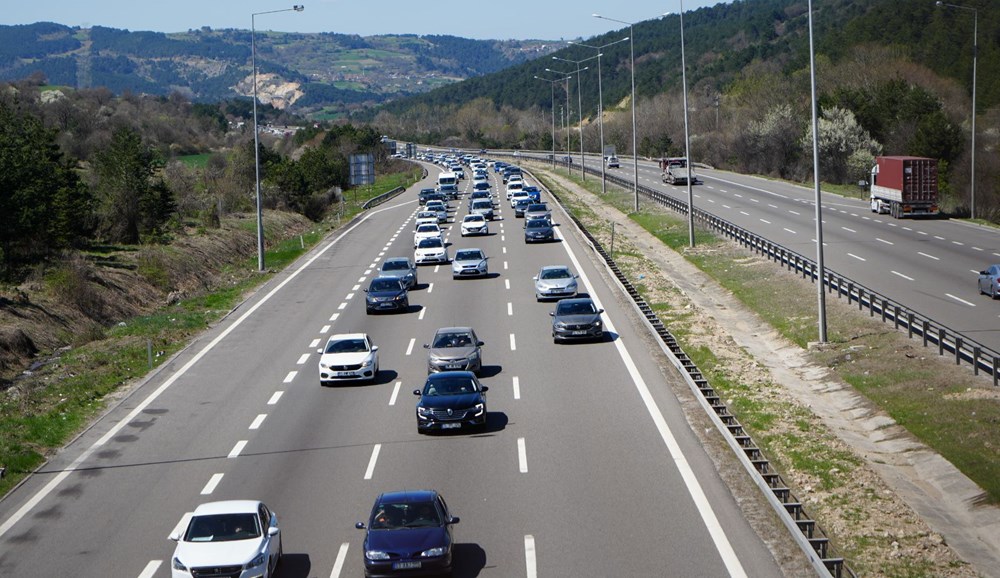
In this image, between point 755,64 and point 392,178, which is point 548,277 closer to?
point 392,178

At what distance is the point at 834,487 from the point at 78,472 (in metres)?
14.9

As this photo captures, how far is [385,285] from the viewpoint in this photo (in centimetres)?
4100

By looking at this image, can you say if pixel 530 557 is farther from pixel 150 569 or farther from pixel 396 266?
pixel 396 266

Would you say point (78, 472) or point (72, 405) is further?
point (72, 405)

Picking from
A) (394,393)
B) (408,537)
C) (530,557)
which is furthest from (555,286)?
(408,537)

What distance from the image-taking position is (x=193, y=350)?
1385 inches

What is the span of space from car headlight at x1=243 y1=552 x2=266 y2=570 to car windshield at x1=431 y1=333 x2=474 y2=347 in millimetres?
15110

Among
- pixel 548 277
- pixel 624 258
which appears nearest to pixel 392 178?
pixel 624 258

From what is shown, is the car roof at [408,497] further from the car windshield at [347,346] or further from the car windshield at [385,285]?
the car windshield at [385,285]

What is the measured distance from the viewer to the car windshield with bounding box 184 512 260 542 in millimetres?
16047

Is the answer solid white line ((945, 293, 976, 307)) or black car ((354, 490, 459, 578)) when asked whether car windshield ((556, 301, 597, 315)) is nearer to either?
solid white line ((945, 293, 976, 307))

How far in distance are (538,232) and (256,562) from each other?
143 ft

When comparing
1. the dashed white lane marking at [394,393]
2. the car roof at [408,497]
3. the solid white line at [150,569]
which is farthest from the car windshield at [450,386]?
the solid white line at [150,569]

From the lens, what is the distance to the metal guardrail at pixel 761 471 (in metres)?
15.7
